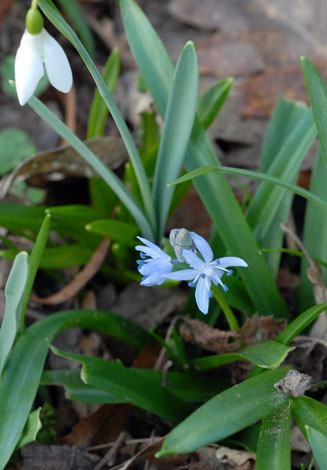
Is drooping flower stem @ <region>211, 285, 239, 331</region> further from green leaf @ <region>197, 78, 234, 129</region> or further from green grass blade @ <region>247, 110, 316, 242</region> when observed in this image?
green leaf @ <region>197, 78, 234, 129</region>

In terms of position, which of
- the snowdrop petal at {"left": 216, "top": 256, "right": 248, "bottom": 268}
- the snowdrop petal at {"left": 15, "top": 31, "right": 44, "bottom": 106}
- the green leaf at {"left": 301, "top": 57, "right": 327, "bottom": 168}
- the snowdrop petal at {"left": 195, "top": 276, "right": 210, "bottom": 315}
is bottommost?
the snowdrop petal at {"left": 195, "top": 276, "right": 210, "bottom": 315}

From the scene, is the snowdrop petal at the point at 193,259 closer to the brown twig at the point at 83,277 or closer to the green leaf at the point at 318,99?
the green leaf at the point at 318,99

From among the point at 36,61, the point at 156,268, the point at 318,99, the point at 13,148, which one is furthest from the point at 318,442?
the point at 13,148

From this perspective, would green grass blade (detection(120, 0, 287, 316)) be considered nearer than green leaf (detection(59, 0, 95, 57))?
Yes

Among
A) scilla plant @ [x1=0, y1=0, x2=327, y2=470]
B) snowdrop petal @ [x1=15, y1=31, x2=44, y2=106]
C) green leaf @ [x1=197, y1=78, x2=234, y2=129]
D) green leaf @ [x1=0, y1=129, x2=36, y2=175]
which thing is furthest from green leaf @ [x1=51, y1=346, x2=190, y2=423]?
green leaf @ [x1=0, y1=129, x2=36, y2=175]

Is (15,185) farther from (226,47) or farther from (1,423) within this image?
(226,47)

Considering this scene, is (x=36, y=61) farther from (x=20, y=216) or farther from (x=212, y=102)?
(x=212, y=102)

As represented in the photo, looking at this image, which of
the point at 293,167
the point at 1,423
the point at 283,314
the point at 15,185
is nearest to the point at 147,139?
the point at 15,185
